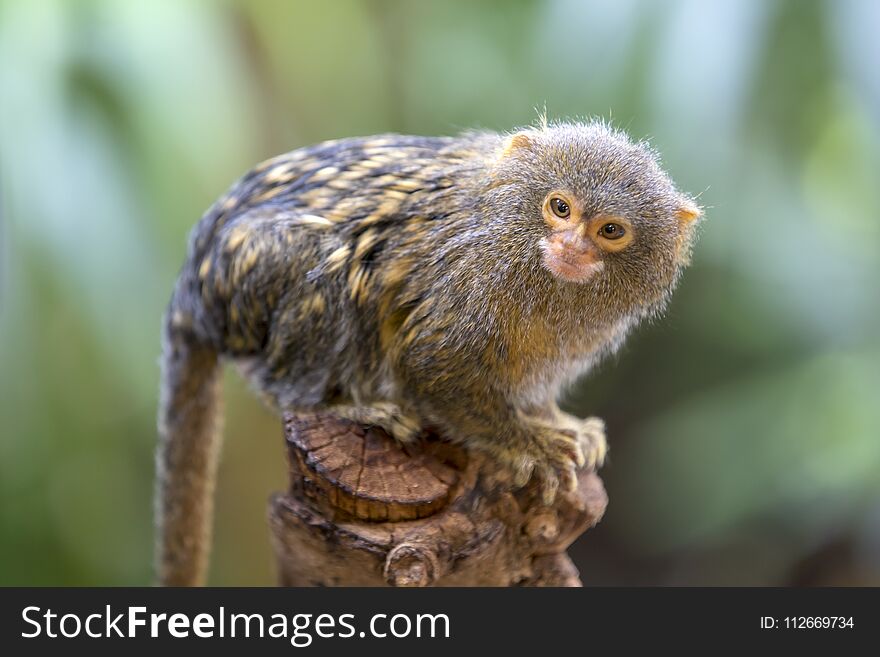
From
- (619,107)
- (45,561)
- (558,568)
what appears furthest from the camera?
(45,561)

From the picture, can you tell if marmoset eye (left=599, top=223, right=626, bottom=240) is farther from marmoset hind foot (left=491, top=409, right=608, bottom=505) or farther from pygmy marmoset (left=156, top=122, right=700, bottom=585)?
marmoset hind foot (left=491, top=409, right=608, bottom=505)

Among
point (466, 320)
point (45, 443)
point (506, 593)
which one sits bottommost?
point (506, 593)

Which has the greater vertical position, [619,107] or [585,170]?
[619,107]

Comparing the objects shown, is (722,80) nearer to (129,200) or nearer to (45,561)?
(129,200)

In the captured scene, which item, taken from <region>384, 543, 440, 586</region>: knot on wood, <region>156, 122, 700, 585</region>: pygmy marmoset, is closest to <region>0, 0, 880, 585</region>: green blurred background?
<region>156, 122, 700, 585</region>: pygmy marmoset

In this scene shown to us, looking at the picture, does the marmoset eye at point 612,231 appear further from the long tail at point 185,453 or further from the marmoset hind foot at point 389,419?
the long tail at point 185,453

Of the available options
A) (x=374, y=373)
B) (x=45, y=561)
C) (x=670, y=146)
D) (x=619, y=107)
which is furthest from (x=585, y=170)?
(x=45, y=561)

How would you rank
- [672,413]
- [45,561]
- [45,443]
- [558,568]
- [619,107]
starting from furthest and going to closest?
[672,413] → [45,561] → [45,443] → [619,107] → [558,568]

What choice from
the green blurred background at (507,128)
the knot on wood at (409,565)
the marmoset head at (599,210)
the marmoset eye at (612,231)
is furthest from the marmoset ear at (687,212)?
the knot on wood at (409,565)

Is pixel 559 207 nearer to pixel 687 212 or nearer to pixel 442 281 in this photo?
pixel 687 212
